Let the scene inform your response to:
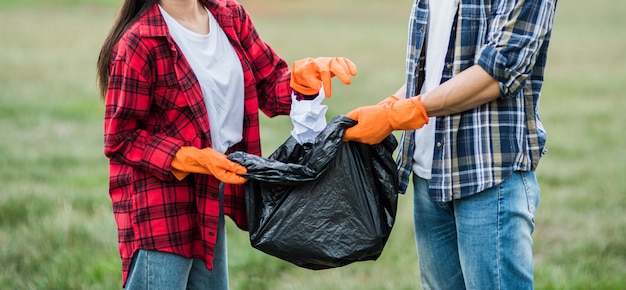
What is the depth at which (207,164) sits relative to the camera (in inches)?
105

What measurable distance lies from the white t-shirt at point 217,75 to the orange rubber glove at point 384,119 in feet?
1.46

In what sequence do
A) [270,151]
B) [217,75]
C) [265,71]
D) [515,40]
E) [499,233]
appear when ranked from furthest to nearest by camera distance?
[270,151] → [265,71] → [217,75] → [499,233] → [515,40]

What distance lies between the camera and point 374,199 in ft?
9.09

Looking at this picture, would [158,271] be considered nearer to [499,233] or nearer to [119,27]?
[119,27]

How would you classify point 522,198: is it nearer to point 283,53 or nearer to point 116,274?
point 116,274

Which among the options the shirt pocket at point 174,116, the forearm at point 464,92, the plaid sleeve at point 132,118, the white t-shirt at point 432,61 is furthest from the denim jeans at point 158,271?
the forearm at point 464,92

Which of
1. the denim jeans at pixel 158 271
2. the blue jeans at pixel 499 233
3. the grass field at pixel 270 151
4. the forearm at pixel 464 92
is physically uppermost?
the forearm at pixel 464 92

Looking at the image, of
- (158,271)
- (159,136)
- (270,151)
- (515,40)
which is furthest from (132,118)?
(270,151)

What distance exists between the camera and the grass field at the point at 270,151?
177 inches

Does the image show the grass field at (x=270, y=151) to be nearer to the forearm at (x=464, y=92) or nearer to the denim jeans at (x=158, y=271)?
the denim jeans at (x=158, y=271)

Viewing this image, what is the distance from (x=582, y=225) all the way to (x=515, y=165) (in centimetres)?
319

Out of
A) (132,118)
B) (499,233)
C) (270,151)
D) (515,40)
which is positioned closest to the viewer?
(515,40)

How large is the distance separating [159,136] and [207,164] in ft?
0.66

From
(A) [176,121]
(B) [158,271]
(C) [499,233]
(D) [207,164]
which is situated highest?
(A) [176,121]
